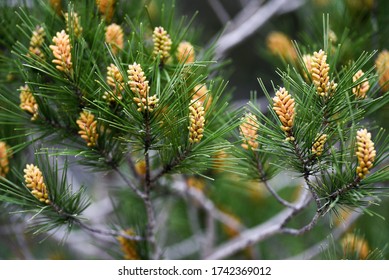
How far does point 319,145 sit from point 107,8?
0.44 m

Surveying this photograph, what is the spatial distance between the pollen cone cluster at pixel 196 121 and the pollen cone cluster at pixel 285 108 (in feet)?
0.34

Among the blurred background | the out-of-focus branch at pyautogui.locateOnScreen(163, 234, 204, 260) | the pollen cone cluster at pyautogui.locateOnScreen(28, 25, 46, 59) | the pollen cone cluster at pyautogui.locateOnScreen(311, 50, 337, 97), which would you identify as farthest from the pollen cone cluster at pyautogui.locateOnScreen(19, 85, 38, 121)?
the out-of-focus branch at pyautogui.locateOnScreen(163, 234, 204, 260)

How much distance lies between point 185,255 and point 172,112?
920 mm

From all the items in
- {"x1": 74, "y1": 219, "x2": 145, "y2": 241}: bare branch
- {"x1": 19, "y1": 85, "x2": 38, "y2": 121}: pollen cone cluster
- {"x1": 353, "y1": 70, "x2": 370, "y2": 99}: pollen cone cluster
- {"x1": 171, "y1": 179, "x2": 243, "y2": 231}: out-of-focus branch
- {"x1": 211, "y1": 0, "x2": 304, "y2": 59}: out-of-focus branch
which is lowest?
{"x1": 74, "y1": 219, "x2": 145, "y2": 241}: bare branch

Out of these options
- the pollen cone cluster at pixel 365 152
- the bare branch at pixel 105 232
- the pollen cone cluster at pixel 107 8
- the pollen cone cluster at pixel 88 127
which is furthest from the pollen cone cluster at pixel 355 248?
the pollen cone cluster at pixel 107 8

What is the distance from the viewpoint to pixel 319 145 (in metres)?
0.70

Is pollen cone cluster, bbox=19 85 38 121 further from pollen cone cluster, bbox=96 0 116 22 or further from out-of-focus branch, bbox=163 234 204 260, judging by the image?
out-of-focus branch, bbox=163 234 204 260

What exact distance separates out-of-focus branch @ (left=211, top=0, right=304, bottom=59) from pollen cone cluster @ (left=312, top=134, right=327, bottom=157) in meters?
0.75

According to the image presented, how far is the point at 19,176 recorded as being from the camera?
2.74 feet

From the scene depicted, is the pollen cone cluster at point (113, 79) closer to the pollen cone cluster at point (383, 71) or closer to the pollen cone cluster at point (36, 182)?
the pollen cone cluster at point (36, 182)

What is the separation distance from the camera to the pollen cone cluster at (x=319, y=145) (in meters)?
0.70

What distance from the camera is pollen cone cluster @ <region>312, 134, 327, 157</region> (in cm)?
70

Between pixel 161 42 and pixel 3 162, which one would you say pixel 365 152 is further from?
pixel 3 162
